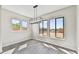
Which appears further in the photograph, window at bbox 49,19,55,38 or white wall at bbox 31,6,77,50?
window at bbox 49,19,55,38

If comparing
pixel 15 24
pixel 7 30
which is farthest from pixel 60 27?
pixel 7 30

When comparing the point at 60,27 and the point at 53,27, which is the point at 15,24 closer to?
the point at 53,27

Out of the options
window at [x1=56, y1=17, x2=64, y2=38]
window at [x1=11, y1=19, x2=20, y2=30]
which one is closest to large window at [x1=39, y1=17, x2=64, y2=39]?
window at [x1=56, y1=17, x2=64, y2=38]

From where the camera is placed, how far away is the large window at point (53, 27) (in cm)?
293

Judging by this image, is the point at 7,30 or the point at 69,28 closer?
the point at 69,28

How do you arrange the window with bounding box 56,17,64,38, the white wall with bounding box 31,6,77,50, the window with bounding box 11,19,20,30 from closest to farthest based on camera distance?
the white wall with bounding box 31,6,77,50 < the window with bounding box 56,17,64,38 < the window with bounding box 11,19,20,30

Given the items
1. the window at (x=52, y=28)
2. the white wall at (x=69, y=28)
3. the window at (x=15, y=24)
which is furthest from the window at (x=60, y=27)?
the window at (x=15, y=24)

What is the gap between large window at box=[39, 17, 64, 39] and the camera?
9.62ft

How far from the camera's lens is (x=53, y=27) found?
3.38 m

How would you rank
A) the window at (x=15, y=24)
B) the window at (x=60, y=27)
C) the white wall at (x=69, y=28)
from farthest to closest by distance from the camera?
the window at (x=15, y=24)
the window at (x=60, y=27)
the white wall at (x=69, y=28)

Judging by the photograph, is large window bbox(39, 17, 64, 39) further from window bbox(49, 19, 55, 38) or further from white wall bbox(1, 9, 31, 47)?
white wall bbox(1, 9, 31, 47)

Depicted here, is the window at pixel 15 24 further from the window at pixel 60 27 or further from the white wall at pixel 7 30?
the window at pixel 60 27
